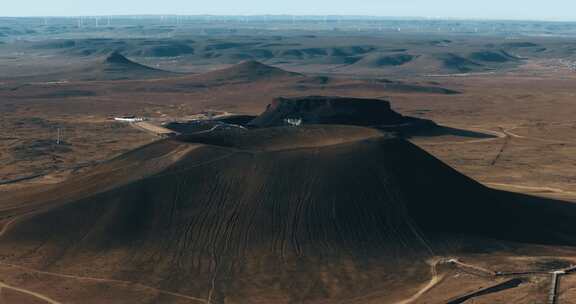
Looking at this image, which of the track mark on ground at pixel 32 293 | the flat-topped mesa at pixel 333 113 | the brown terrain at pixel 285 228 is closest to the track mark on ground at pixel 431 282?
the brown terrain at pixel 285 228

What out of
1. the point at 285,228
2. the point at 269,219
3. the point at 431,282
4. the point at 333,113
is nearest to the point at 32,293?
the point at 269,219

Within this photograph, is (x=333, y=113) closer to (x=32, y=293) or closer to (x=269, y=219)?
(x=269, y=219)

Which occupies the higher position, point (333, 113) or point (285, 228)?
point (285, 228)

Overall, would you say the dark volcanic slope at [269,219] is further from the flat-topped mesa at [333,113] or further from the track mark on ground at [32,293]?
the flat-topped mesa at [333,113]

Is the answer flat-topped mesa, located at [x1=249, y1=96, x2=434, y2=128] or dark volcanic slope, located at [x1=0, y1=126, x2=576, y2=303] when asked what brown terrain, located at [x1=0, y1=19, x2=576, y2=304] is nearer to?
dark volcanic slope, located at [x1=0, y1=126, x2=576, y2=303]

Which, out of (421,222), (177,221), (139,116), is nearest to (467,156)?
(421,222)

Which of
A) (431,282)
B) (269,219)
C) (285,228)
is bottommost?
(431,282)

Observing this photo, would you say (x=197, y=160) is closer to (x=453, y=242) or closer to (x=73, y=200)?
(x=73, y=200)

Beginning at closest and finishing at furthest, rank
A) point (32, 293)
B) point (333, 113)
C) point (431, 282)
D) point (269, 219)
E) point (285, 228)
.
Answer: point (32, 293), point (431, 282), point (285, 228), point (269, 219), point (333, 113)
